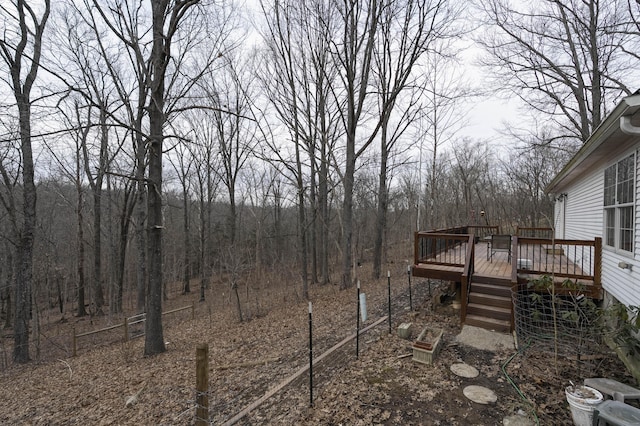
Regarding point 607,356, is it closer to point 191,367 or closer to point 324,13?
point 191,367

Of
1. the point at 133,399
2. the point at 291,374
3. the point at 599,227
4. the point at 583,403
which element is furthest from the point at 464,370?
the point at 133,399

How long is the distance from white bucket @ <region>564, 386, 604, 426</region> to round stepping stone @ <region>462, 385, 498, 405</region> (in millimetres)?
811

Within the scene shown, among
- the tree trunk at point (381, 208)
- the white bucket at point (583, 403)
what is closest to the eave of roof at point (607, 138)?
the white bucket at point (583, 403)

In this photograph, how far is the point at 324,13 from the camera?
9.67m

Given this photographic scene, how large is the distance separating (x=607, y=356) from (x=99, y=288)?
20.5m

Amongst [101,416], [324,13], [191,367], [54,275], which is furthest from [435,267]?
[54,275]

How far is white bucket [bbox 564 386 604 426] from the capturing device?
9.31 feet

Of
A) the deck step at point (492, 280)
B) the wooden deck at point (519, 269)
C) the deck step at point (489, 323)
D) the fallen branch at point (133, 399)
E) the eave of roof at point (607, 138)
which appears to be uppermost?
the eave of roof at point (607, 138)

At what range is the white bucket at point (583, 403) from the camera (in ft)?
9.31

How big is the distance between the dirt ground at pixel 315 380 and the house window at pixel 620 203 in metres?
2.00

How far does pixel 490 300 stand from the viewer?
6.03 m

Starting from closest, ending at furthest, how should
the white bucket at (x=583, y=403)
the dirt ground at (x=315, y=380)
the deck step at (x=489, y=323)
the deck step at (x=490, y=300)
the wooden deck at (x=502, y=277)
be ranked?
the white bucket at (x=583, y=403)
the dirt ground at (x=315, y=380)
the wooden deck at (x=502, y=277)
the deck step at (x=489, y=323)
the deck step at (x=490, y=300)

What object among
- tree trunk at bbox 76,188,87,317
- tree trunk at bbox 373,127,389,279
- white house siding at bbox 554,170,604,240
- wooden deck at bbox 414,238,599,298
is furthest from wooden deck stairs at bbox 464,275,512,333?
tree trunk at bbox 76,188,87,317

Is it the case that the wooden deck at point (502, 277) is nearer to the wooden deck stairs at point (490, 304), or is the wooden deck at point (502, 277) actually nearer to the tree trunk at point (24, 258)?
the wooden deck stairs at point (490, 304)
